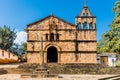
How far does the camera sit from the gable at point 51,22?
42.9 meters

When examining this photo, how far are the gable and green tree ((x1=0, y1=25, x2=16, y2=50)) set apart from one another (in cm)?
3794

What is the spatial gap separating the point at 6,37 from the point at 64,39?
40900 millimetres

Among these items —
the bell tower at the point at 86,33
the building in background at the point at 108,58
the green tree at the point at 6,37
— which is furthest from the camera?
the green tree at the point at 6,37

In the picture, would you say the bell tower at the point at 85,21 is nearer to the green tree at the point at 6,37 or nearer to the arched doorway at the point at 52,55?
the arched doorway at the point at 52,55

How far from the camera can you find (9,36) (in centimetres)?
8075

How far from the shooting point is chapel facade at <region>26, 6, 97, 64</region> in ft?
139

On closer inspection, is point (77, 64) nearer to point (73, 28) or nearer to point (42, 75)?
point (73, 28)

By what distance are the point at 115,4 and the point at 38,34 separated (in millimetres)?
15407

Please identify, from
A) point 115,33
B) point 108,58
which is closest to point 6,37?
point 108,58

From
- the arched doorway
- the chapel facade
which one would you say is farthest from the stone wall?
the arched doorway

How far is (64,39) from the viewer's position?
42.7 m

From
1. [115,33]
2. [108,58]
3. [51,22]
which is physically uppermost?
[51,22]

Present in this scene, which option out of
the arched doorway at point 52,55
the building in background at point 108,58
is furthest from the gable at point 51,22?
the building in background at point 108,58

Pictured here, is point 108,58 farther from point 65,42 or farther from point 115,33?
point 65,42
